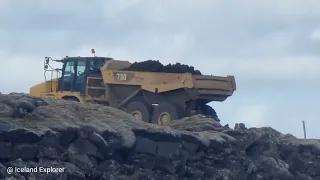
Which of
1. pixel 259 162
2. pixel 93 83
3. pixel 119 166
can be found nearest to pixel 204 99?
pixel 93 83

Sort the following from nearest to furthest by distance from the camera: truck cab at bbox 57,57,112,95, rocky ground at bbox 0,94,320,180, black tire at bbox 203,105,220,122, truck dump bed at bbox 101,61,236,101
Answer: rocky ground at bbox 0,94,320,180 < truck dump bed at bbox 101,61,236,101 < black tire at bbox 203,105,220,122 < truck cab at bbox 57,57,112,95

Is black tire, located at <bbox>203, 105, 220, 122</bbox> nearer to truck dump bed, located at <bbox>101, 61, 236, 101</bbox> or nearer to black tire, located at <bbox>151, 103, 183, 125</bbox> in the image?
truck dump bed, located at <bbox>101, 61, 236, 101</bbox>

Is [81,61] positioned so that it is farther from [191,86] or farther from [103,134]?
[103,134]

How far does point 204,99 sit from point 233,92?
1.21m

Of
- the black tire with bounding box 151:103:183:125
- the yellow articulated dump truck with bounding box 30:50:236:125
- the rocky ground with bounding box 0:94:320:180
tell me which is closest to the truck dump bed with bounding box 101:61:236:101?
the yellow articulated dump truck with bounding box 30:50:236:125

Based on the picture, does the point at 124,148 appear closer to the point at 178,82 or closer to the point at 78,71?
the point at 178,82

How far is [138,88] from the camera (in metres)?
30.3

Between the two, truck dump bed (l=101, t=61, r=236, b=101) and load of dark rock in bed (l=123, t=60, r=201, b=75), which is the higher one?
load of dark rock in bed (l=123, t=60, r=201, b=75)

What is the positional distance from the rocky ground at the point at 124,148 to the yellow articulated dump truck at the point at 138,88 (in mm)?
6020

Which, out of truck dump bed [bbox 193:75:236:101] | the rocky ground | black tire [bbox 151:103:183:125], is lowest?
the rocky ground

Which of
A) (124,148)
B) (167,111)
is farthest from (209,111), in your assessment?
(124,148)

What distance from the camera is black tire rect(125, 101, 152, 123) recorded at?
2965 cm

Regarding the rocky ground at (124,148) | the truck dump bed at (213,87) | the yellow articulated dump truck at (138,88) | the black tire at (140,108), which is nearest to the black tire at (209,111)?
the yellow articulated dump truck at (138,88)

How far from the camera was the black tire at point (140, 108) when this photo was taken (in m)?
29.7
